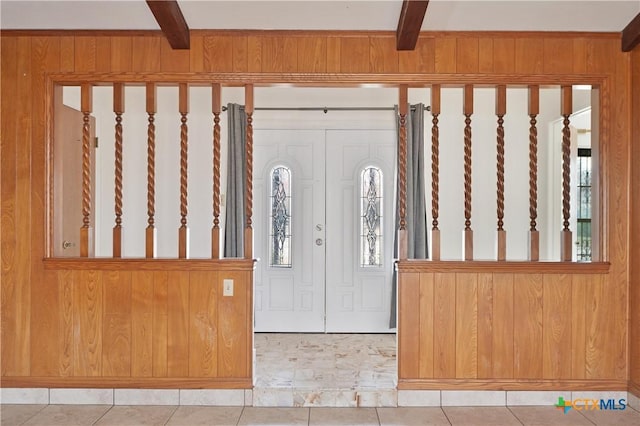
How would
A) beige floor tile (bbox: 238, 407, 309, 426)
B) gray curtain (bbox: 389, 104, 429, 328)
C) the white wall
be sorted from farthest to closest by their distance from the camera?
the white wall
gray curtain (bbox: 389, 104, 429, 328)
beige floor tile (bbox: 238, 407, 309, 426)

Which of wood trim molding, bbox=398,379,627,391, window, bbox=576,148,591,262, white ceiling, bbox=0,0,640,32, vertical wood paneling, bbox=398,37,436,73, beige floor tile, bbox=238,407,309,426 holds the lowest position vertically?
beige floor tile, bbox=238,407,309,426

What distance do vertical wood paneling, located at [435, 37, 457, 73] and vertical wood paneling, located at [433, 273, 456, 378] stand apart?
1274mm

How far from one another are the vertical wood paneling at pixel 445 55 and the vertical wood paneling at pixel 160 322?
83.8 inches

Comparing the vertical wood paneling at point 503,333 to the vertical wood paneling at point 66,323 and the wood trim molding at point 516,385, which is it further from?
the vertical wood paneling at point 66,323

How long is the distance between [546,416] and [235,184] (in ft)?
10.4

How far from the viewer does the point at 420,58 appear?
11.2 ft

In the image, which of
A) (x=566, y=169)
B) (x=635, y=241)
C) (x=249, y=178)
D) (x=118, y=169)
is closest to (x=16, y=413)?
(x=118, y=169)

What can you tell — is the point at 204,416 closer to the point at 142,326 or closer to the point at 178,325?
the point at 178,325

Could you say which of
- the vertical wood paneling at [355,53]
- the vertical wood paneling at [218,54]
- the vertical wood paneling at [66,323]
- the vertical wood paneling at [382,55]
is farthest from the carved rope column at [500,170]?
the vertical wood paneling at [66,323]

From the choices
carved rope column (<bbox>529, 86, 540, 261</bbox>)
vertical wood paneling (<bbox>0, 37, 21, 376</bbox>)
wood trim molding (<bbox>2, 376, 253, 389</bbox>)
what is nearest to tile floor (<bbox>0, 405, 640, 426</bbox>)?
wood trim molding (<bbox>2, 376, 253, 389</bbox>)

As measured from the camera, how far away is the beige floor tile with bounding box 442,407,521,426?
3.11 metres

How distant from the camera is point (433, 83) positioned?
342 centimetres

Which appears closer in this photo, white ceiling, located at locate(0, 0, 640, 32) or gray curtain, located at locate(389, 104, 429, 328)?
white ceiling, located at locate(0, 0, 640, 32)

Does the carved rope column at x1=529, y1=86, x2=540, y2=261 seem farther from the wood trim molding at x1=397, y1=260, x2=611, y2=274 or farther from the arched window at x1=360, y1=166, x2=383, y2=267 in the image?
the arched window at x1=360, y1=166, x2=383, y2=267
